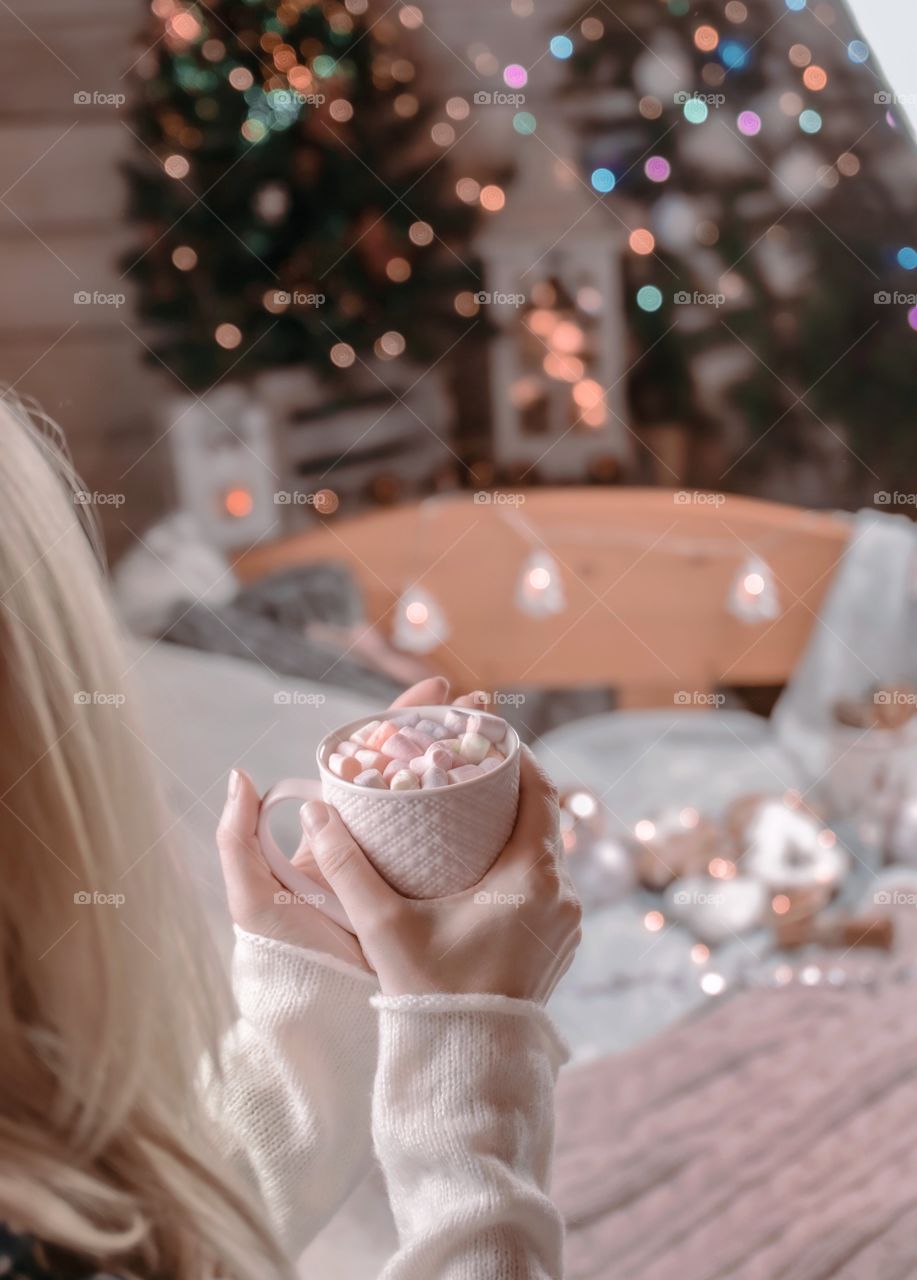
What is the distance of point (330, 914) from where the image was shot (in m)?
0.66

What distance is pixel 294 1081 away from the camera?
2.09 ft

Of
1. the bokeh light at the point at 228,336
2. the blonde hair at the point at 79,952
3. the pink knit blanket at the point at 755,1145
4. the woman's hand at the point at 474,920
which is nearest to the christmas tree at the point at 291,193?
the bokeh light at the point at 228,336

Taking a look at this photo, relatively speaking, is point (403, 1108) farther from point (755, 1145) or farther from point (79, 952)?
point (755, 1145)

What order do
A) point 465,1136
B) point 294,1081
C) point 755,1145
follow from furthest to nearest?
point 755,1145 → point 294,1081 → point 465,1136

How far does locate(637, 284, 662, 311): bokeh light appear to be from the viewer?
203cm

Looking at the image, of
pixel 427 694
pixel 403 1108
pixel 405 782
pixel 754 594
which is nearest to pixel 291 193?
pixel 754 594

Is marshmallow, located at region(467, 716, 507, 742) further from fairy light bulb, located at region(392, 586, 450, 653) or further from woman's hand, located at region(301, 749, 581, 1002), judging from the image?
fairy light bulb, located at region(392, 586, 450, 653)

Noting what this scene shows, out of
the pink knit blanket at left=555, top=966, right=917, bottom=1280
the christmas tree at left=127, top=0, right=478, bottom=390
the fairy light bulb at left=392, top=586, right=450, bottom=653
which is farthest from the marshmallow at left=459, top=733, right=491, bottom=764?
the christmas tree at left=127, top=0, right=478, bottom=390

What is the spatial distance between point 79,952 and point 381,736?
19cm

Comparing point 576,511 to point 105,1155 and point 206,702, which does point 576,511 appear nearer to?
point 206,702

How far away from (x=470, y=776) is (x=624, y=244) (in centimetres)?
164

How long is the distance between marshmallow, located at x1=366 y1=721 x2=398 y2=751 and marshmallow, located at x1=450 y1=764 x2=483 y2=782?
6cm

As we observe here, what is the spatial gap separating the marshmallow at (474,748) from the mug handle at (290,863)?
0.30 ft

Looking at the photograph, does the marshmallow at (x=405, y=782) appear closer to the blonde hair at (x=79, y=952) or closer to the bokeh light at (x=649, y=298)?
the blonde hair at (x=79, y=952)
